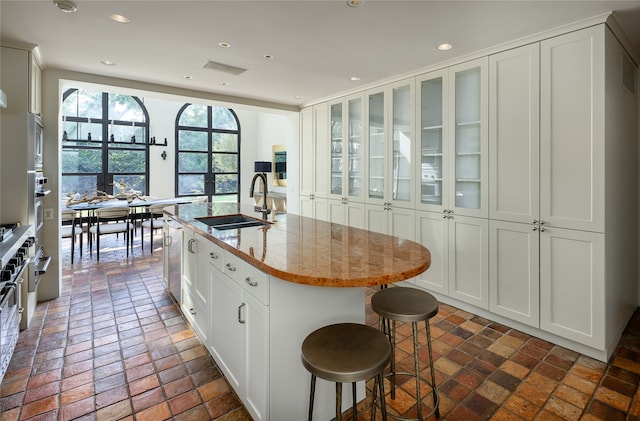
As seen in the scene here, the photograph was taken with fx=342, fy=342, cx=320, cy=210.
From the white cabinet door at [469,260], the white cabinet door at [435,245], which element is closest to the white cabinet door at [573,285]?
the white cabinet door at [469,260]

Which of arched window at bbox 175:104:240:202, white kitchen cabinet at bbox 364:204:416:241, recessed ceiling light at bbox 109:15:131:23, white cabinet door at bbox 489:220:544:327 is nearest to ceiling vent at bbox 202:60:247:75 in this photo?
recessed ceiling light at bbox 109:15:131:23

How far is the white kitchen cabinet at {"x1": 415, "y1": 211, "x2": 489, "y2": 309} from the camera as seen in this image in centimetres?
312

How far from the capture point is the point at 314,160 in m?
5.24

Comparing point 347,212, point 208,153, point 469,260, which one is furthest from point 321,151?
point 208,153

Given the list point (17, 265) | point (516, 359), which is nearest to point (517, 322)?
point (516, 359)

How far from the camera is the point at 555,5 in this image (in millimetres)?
2262

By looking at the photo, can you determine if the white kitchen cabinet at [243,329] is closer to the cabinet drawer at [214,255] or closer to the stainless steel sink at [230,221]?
the cabinet drawer at [214,255]

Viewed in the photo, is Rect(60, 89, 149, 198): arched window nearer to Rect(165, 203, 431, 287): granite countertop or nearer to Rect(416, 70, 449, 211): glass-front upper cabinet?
Rect(165, 203, 431, 287): granite countertop

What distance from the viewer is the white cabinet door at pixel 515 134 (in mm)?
2715

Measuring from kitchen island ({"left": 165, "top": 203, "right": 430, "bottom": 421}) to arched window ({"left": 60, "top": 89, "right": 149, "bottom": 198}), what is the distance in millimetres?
6657

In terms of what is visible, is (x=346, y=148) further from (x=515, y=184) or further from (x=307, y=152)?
(x=515, y=184)

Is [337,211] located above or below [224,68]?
below

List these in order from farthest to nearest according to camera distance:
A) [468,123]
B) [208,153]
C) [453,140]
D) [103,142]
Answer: [208,153] → [103,142] → [453,140] → [468,123]

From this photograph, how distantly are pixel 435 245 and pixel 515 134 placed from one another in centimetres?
128
